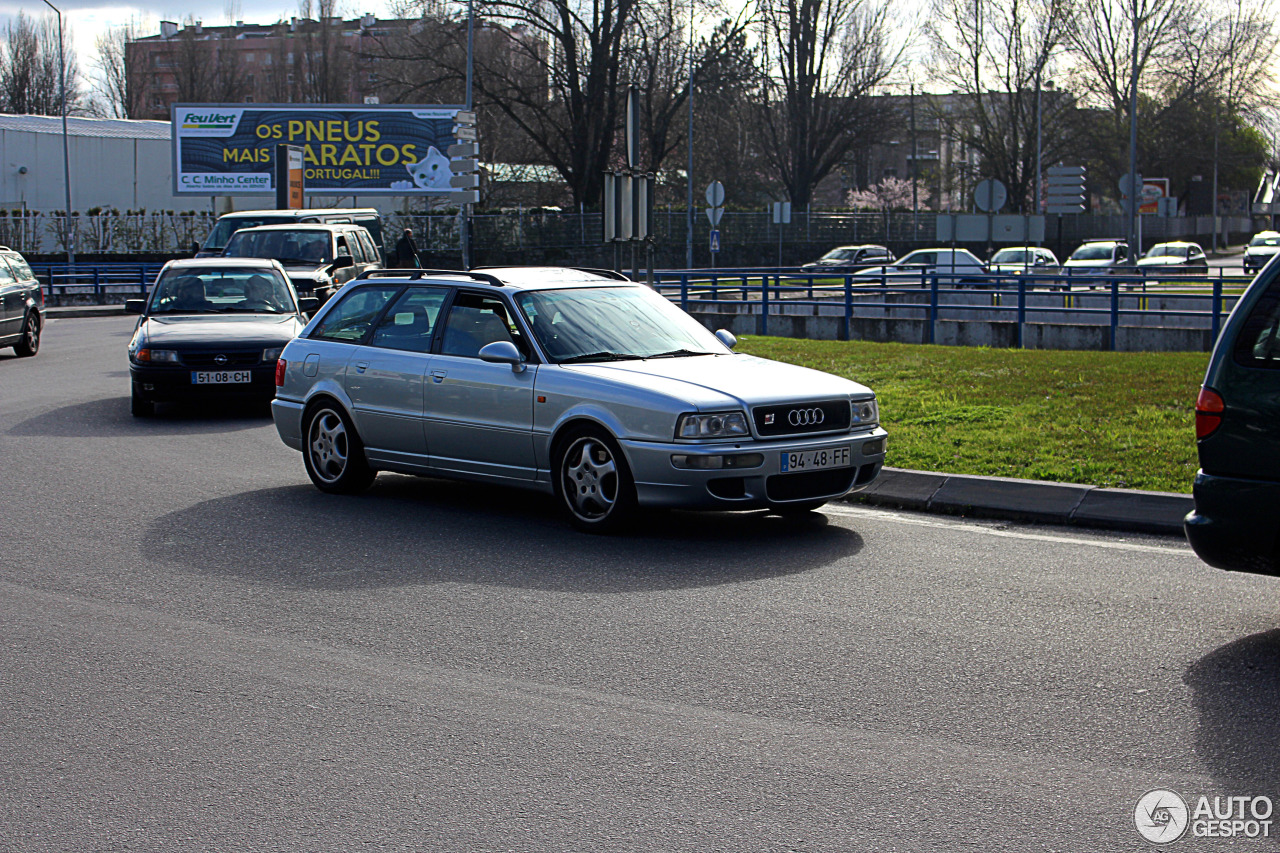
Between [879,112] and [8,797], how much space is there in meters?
63.7

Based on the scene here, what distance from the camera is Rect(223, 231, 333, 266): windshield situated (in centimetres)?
2050

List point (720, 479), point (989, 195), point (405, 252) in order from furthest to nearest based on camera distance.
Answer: point (989, 195), point (405, 252), point (720, 479)

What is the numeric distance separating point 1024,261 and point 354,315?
1299 inches

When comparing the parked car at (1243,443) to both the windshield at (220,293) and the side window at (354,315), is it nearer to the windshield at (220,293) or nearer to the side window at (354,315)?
the side window at (354,315)

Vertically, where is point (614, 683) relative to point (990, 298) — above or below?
below

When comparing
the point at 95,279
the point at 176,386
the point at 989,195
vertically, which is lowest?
the point at 176,386

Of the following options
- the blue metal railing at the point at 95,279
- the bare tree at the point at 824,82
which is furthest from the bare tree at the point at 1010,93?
the blue metal railing at the point at 95,279

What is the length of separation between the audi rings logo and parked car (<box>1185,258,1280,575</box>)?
8.86 feet

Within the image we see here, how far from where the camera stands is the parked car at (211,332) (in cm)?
1385

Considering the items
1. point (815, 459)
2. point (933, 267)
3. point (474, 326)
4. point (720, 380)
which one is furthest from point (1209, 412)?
point (933, 267)

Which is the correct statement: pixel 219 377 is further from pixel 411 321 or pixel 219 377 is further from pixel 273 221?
pixel 273 221

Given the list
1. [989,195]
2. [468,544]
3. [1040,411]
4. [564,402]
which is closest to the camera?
[468,544]

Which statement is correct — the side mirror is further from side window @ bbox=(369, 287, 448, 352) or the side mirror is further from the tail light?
the tail light

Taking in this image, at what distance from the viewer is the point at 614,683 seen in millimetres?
5223
